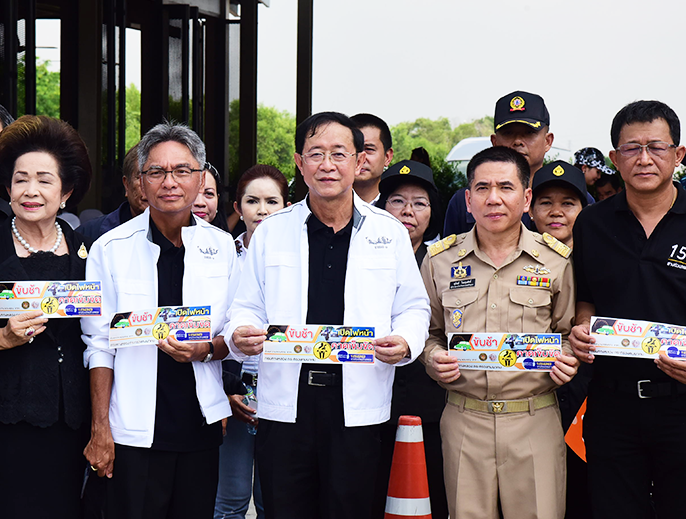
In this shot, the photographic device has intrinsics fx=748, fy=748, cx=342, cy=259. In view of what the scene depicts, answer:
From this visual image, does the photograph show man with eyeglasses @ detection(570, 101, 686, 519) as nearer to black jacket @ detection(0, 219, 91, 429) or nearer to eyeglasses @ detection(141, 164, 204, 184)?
eyeglasses @ detection(141, 164, 204, 184)

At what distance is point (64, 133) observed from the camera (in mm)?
3672

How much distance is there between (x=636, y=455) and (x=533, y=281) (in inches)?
37.0

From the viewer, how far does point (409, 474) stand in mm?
4082

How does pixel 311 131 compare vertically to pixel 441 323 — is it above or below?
above

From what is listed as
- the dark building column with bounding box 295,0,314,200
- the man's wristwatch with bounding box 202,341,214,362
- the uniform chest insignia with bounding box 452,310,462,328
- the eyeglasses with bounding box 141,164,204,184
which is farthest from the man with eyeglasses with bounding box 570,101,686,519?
the dark building column with bounding box 295,0,314,200

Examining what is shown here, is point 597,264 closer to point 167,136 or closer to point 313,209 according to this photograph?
point 313,209

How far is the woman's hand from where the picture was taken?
3299 mm

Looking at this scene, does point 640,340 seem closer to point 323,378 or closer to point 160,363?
point 323,378

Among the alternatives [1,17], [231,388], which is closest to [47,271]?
[231,388]

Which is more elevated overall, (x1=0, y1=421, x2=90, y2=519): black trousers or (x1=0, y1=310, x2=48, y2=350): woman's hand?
(x1=0, y1=310, x2=48, y2=350): woman's hand

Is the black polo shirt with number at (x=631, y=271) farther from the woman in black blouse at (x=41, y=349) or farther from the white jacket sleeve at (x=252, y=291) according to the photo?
the woman in black blouse at (x=41, y=349)

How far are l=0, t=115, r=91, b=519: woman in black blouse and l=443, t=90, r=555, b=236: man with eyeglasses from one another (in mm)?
2430

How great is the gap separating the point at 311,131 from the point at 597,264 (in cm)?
155

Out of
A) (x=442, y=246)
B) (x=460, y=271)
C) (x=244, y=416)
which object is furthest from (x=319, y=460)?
(x=442, y=246)
